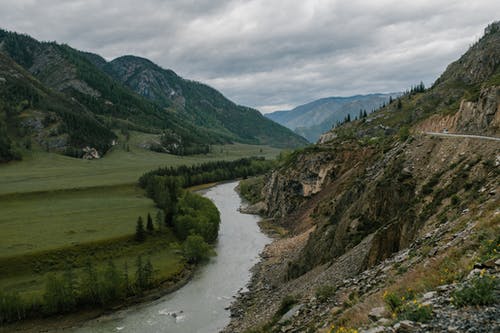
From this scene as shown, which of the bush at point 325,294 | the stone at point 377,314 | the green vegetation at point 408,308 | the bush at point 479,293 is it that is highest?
the bush at point 479,293

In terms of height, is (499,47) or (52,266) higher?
(499,47)

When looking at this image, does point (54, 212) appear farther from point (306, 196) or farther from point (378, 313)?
point (378, 313)

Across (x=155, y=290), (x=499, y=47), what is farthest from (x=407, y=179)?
(x=499, y=47)

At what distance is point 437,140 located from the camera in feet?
165

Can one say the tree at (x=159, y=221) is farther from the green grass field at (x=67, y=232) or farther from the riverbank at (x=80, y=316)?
the riverbank at (x=80, y=316)

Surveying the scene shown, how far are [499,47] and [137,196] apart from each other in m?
162

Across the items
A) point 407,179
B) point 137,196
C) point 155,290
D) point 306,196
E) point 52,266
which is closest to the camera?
point 407,179

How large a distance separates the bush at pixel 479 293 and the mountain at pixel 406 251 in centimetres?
3


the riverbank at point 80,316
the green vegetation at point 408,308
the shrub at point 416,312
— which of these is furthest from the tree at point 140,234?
the shrub at point 416,312

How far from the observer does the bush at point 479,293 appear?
1233 cm

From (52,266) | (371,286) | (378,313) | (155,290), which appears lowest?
(155,290)

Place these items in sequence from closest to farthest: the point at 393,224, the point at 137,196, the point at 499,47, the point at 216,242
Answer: the point at 393,224
the point at 216,242
the point at 137,196
the point at 499,47

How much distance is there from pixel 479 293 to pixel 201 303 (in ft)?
164

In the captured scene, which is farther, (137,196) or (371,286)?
(137,196)
